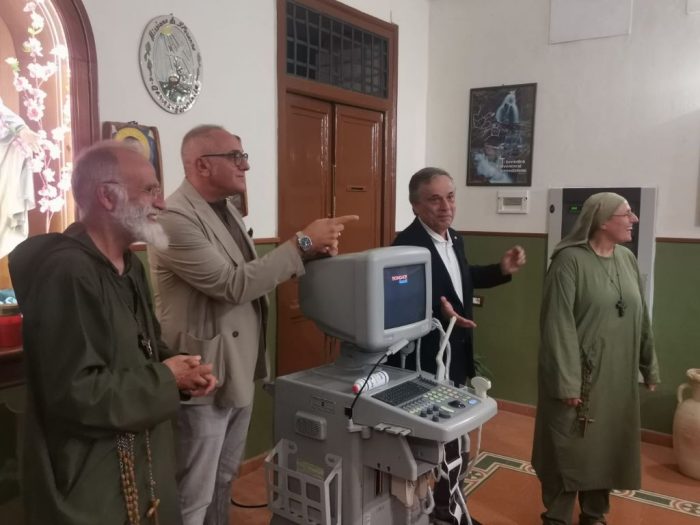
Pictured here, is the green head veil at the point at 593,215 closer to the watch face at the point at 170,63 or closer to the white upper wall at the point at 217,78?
the white upper wall at the point at 217,78

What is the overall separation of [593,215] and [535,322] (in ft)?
5.80

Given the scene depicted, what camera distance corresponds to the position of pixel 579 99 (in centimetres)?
385

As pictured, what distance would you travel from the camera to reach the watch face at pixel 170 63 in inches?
97.5

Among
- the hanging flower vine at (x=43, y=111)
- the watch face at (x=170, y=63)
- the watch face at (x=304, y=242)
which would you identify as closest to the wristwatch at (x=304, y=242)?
the watch face at (x=304, y=242)

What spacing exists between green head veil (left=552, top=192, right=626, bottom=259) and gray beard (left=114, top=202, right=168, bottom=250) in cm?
174

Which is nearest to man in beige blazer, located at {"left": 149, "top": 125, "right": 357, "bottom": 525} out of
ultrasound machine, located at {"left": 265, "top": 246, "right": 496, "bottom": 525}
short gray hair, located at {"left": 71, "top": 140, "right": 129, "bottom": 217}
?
ultrasound machine, located at {"left": 265, "top": 246, "right": 496, "bottom": 525}

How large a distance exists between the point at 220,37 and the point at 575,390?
2.25 metres

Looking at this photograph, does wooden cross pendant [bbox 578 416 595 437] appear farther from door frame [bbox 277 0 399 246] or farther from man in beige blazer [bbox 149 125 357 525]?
door frame [bbox 277 0 399 246]

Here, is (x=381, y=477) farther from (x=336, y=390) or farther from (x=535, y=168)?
(x=535, y=168)

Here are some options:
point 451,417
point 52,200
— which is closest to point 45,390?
point 451,417

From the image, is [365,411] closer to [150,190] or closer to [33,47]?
[150,190]

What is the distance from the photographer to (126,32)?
2396 mm

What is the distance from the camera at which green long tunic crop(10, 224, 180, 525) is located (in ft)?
3.89

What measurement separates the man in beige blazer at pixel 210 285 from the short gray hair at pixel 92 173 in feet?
1.33
